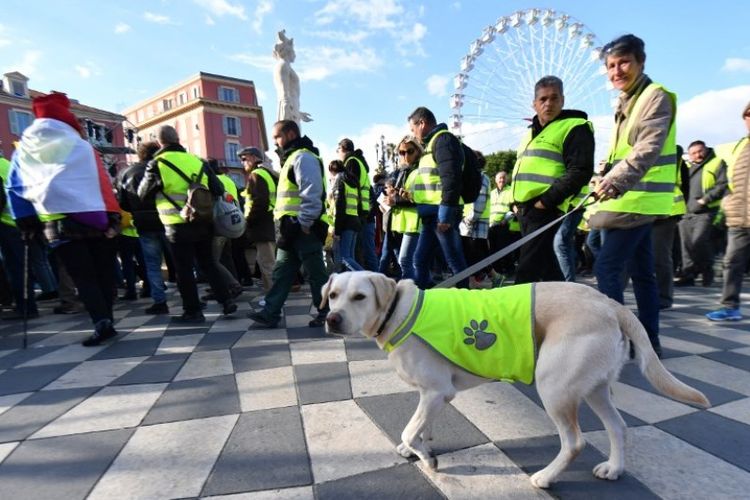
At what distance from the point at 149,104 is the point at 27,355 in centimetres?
7324

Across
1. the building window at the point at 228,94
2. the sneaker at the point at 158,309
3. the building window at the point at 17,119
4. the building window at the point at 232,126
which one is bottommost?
the sneaker at the point at 158,309

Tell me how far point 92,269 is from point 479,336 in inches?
150

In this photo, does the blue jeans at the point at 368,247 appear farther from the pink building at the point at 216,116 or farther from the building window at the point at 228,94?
the building window at the point at 228,94

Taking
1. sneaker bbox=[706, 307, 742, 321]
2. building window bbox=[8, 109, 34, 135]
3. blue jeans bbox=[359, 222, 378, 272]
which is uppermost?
building window bbox=[8, 109, 34, 135]

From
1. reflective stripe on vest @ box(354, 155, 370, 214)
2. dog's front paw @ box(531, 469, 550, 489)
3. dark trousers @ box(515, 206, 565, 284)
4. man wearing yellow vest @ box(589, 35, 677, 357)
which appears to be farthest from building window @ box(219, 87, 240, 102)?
dog's front paw @ box(531, 469, 550, 489)

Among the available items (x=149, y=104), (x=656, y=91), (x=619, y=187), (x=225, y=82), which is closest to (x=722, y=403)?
(x=619, y=187)

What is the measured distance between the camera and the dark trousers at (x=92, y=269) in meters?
3.64

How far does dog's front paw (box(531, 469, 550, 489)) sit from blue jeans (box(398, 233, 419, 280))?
119 inches

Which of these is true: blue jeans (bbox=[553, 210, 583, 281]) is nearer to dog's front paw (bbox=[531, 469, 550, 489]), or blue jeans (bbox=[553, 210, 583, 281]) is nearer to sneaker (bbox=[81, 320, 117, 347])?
dog's front paw (bbox=[531, 469, 550, 489])

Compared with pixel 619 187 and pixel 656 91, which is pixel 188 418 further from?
pixel 656 91

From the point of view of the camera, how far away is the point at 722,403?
231 cm

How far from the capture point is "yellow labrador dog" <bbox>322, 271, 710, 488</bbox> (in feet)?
5.25

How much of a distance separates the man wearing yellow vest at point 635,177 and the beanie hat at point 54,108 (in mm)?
4705

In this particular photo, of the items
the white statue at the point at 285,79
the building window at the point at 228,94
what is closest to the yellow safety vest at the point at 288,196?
the white statue at the point at 285,79
